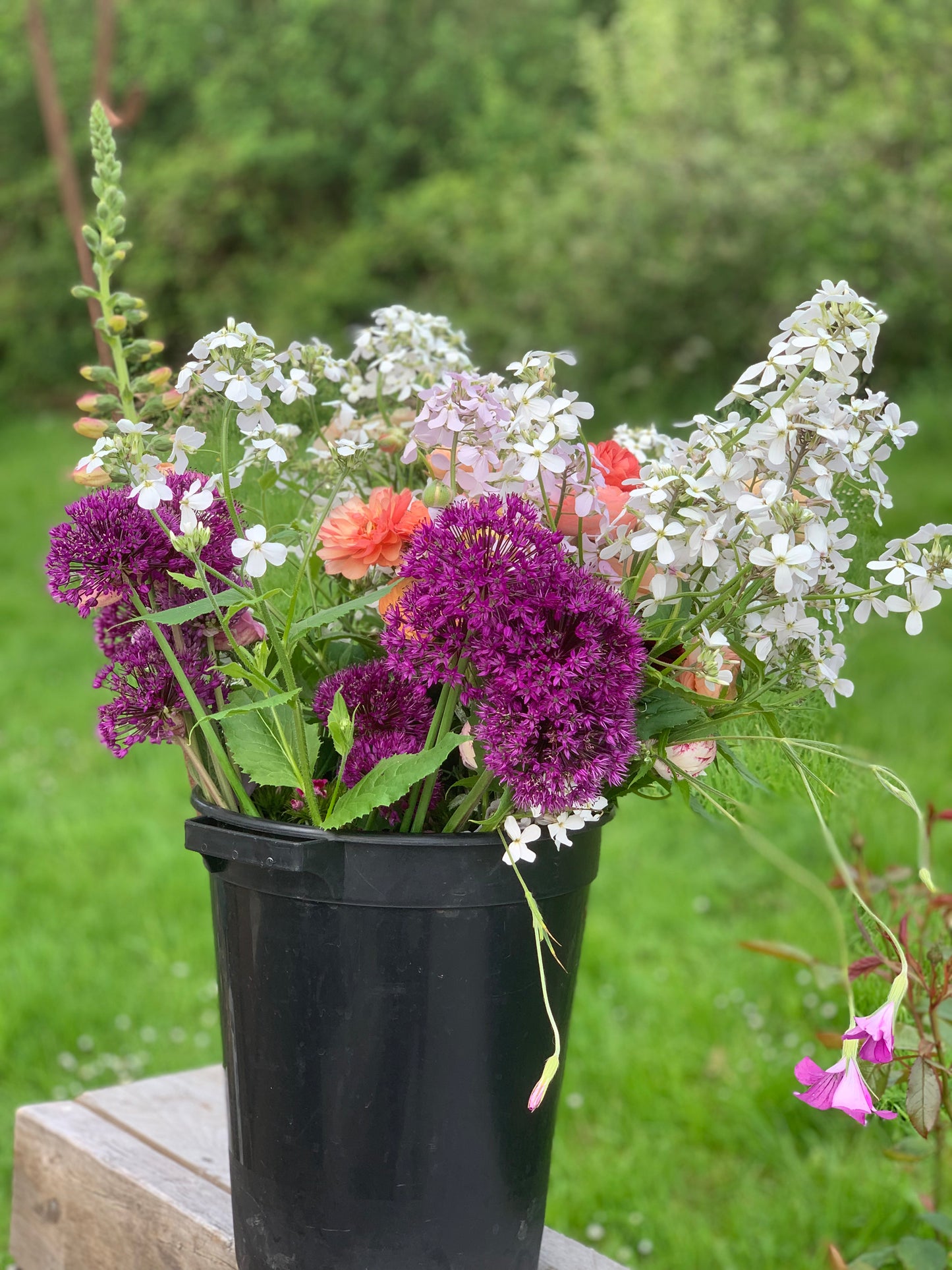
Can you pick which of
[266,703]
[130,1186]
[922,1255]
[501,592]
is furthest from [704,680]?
[130,1186]

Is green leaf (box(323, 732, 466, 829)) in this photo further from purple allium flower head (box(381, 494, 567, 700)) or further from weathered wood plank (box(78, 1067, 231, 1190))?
weathered wood plank (box(78, 1067, 231, 1190))

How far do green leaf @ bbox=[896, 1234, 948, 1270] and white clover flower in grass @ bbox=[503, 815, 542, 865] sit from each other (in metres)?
0.50

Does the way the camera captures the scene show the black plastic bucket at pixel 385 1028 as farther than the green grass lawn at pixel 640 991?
No

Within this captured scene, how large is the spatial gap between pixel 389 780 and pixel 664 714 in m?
0.16

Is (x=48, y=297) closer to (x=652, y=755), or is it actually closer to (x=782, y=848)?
(x=782, y=848)

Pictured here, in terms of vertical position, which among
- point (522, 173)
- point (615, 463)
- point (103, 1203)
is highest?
point (522, 173)

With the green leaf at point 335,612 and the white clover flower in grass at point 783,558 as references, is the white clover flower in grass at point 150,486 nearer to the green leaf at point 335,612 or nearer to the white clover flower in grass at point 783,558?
the green leaf at point 335,612

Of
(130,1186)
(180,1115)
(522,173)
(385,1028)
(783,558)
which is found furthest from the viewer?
(522,173)

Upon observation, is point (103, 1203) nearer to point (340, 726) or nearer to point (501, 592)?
point (340, 726)

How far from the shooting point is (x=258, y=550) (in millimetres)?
652

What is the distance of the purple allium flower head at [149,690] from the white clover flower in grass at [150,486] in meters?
0.11

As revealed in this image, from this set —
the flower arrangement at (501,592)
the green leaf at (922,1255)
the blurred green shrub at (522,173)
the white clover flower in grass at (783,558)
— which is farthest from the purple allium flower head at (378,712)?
the blurred green shrub at (522,173)

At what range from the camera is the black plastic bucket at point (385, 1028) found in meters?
0.70

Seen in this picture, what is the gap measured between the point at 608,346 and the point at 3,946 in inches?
185
